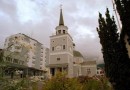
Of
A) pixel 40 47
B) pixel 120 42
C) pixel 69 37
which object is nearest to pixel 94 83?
pixel 120 42

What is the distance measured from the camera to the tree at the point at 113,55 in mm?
7266

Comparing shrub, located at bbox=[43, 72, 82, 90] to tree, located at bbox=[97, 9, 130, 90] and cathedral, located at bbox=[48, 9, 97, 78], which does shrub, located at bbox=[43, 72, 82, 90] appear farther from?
cathedral, located at bbox=[48, 9, 97, 78]

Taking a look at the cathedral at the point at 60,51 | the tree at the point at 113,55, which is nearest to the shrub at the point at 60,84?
the tree at the point at 113,55

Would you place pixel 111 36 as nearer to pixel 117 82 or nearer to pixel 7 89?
pixel 117 82

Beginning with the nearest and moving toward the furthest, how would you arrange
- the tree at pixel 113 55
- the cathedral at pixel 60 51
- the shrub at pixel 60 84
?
1. the shrub at pixel 60 84
2. the tree at pixel 113 55
3. the cathedral at pixel 60 51

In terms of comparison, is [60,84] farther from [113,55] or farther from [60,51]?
[60,51]

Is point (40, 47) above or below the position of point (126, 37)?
above

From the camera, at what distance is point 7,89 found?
3943 mm

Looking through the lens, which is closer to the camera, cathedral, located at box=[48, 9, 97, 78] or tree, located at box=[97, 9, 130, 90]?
tree, located at box=[97, 9, 130, 90]

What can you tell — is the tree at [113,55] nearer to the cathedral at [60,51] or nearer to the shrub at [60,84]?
the shrub at [60,84]

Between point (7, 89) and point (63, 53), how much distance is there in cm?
4502

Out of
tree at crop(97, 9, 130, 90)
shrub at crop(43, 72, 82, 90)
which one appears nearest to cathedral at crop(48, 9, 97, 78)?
tree at crop(97, 9, 130, 90)

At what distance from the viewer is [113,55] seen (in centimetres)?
756

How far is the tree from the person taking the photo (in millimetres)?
7266
